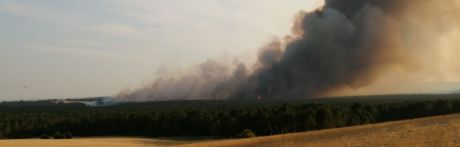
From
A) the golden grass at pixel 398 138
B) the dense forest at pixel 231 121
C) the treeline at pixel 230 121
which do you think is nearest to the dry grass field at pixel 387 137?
the golden grass at pixel 398 138

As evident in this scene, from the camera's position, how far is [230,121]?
265ft

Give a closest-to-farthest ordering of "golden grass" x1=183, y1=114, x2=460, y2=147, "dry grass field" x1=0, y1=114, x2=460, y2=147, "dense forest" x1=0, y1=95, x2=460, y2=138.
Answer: "golden grass" x1=183, y1=114, x2=460, y2=147 < "dry grass field" x1=0, y1=114, x2=460, y2=147 < "dense forest" x1=0, y1=95, x2=460, y2=138

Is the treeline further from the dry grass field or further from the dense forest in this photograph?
the dry grass field

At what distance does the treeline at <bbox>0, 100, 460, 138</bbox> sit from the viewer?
73.8m

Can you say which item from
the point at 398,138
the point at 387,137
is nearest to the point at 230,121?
the point at 387,137

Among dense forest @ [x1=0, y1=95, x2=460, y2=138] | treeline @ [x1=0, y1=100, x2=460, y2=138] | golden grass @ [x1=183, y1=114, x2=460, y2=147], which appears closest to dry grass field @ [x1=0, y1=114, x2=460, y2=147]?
golden grass @ [x1=183, y1=114, x2=460, y2=147]

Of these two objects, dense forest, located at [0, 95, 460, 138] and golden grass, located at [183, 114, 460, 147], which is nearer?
golden grass, located at [183, 114, 460, 147]

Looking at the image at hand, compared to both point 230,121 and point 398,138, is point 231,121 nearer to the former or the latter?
point 230,121

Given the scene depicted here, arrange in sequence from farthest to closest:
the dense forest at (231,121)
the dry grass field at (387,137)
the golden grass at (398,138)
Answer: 1. the dense forest at (231,121)
2. the dry grass field at (387,137)
3. the golden grass at (398,138)

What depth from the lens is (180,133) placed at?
8994cm

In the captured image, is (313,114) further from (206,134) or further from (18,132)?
(18,132)

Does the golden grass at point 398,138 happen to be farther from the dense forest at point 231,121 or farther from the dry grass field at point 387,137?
the dense forest at point 231,121

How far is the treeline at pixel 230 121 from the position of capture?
73750mm

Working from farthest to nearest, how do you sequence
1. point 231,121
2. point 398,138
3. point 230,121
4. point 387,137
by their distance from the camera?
point 230,121 → point 231,121 → point 387,137 → point 398,138
